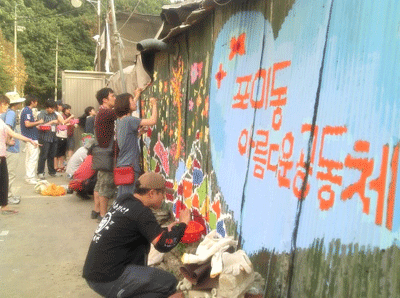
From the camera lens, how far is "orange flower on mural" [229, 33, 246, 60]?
4004 mm

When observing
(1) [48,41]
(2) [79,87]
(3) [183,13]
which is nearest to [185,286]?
(3) [183,13]

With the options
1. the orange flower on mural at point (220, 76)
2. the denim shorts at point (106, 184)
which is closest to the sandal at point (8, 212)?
the denim shorts at point (106, 184)

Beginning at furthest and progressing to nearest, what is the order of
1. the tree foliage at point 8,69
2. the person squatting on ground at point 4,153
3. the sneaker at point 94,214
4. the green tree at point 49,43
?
the green tree at point 49,43 → the tree foliage at point 8,69 → the sneaker at point 94,214 → the person squatting on ground at point 4,153

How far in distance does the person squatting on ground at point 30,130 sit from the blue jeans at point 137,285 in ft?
23.7

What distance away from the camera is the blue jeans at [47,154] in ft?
36.3

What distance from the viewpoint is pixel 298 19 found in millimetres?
3055

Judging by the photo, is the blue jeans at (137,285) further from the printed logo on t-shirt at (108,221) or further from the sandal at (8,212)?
the sandal at (8,212)

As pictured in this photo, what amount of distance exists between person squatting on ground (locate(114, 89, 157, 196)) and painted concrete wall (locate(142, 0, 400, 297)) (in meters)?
1.40

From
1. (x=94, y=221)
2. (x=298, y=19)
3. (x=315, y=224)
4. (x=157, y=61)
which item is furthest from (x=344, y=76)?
(x=94, y=221)

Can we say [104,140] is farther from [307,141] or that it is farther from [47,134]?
[47,134]

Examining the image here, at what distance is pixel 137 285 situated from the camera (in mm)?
3303

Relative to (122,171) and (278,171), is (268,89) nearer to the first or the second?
(278,171)

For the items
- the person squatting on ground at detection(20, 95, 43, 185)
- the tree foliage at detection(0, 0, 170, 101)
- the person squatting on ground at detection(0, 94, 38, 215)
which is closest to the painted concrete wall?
the person squatting on ground at detection(0, 94, 38, 215)

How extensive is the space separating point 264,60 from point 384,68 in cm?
144
